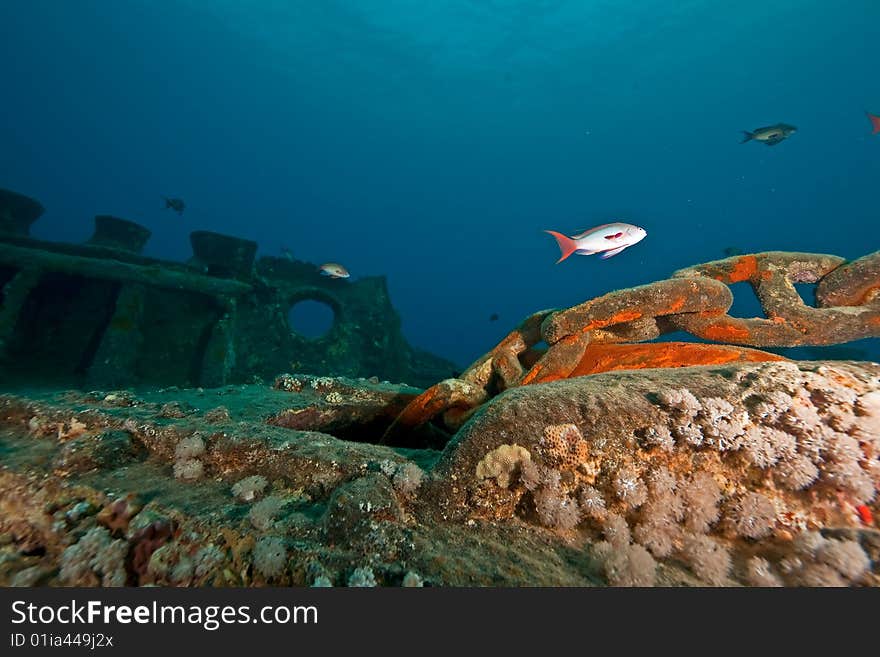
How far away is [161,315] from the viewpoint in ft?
33.2

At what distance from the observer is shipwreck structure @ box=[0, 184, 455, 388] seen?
8.35 meters

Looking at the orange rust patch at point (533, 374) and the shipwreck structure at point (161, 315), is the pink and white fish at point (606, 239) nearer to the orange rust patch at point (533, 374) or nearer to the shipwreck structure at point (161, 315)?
the orange rust patch at point (533, 374)

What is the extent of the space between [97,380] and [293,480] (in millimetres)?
8532

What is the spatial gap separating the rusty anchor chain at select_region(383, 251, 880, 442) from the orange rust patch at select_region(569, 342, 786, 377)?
1 centimetres

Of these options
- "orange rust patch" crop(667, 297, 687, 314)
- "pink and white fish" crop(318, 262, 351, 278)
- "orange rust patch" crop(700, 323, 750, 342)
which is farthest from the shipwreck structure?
"orange rust patch" crop(700, 323, 750, 342)

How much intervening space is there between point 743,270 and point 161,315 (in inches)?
496

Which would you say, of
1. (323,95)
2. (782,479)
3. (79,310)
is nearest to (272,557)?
(782,479)

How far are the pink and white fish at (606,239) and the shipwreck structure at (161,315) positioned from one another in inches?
343

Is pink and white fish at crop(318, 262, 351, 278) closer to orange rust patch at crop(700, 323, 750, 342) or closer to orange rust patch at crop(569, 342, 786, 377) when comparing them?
orange rust patch at crop(569, 342, 786, 377)

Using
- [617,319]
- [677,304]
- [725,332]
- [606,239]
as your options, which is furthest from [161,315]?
[725,332]

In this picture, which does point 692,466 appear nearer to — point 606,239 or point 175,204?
point 606,239

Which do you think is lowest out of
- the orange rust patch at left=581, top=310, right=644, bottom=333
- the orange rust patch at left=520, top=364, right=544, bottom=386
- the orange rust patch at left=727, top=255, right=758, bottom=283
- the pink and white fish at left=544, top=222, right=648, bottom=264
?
the orange rust patch at left=520, top=364, right=544, bottom=386

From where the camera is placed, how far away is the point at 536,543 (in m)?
1.87

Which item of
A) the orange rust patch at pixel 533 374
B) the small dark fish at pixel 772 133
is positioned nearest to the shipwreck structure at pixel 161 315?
the orange rust patch at pixel 533 374
